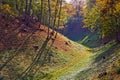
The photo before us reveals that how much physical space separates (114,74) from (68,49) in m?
42.2

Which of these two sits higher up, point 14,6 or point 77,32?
point 14,6

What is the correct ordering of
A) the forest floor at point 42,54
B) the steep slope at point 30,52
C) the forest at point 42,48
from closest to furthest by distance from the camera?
1. the forest floor at point 42,54
2. the forest at point 42,48
3. the steep slope at point 30,52

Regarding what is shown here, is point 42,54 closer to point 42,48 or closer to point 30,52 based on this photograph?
point 30,52

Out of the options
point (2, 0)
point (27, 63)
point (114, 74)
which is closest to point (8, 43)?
point (27, 63)

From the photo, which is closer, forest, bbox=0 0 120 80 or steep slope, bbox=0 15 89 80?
forest, bbox=0 0 120 80

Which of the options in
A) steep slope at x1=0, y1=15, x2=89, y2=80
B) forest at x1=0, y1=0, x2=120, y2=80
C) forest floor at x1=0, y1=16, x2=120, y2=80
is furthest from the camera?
steep slope at x1=0, y1=15, x2=89, y2=80

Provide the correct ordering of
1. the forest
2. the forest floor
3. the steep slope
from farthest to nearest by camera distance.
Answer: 1. the steep slope
2. the forest
3. the forest floor

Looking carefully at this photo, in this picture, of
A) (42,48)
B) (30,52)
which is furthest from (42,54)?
(42,48)

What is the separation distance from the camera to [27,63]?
191 feet

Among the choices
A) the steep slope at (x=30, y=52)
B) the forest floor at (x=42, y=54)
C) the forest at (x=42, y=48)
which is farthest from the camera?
the steep slope at (x=30, y=52)

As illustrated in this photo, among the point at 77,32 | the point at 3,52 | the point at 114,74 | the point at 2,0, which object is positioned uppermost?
the point at 2,0

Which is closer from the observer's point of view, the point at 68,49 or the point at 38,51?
the point at 38,51

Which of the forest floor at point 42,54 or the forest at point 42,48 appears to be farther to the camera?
the forest at point 42,48

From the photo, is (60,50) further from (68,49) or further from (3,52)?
(3,52)
